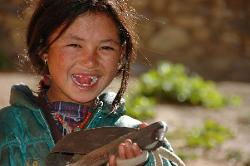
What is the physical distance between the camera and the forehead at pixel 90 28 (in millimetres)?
2361

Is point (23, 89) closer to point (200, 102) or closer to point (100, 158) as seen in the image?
point (100, 158)

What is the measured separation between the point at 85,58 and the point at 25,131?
32 cm

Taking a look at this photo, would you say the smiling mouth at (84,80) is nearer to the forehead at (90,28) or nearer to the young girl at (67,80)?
the young girl at (67,80)

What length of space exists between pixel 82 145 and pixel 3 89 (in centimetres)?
474

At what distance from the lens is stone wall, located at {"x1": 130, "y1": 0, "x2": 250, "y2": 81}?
30.5ft

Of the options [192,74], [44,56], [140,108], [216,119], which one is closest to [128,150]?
[44,56]

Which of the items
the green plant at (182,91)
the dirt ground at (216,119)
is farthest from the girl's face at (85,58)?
the green plant at (182,91)

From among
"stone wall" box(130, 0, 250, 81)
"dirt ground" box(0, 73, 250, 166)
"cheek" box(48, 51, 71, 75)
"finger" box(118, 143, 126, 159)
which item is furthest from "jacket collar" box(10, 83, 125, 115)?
"stone wall" box(130, 0, 250, 81)

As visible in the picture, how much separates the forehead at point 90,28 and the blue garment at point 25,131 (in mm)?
254

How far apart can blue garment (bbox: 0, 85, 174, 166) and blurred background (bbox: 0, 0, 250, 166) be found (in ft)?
1.73

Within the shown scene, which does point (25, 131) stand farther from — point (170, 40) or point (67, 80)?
point (170, 40)

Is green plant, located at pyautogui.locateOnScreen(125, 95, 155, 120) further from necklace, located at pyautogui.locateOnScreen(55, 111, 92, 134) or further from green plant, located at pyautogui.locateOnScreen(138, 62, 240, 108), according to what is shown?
necklace, located at pyautogui.locateOnScreen(55, 111, 92, 134)

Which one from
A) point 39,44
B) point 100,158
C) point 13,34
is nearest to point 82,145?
A: point 100,158

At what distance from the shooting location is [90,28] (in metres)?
2.36
